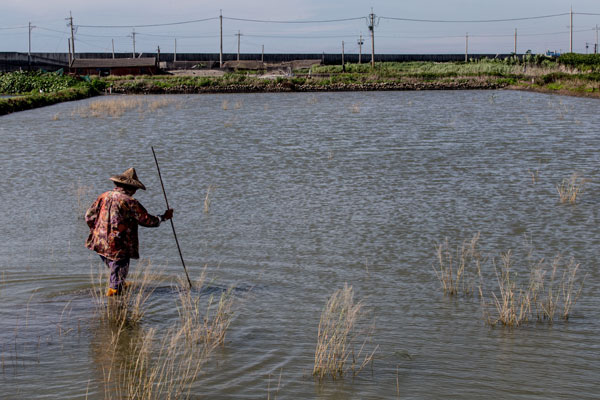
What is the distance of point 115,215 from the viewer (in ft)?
23.4

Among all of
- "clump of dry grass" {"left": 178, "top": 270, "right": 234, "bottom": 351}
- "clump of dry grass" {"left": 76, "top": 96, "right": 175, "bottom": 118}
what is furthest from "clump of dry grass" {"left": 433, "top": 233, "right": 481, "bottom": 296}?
"clump of dry grass" {"left": 76, "top": 96, "right": 175, "bottom": 118}

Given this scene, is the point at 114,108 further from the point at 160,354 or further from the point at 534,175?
the point at 160,354

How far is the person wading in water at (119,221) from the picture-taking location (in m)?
7.14

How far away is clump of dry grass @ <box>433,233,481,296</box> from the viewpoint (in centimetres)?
805

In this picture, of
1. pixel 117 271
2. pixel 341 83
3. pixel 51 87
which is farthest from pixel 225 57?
pixel 117 271

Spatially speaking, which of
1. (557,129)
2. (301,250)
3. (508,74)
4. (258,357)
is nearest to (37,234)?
(301,250)

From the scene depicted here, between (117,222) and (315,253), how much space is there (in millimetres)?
3282

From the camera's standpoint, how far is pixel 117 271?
7398mm

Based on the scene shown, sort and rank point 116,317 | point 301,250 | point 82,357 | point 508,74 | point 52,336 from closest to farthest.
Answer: point 82,357
point 52,336
point 116,317
point 301,250
point 508,74

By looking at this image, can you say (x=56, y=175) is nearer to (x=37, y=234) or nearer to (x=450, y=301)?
(x=37, y=234)

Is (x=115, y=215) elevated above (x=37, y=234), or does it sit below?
above

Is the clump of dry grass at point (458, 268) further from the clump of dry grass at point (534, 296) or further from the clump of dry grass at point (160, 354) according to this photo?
the clump of dry grass at point (160, 354)

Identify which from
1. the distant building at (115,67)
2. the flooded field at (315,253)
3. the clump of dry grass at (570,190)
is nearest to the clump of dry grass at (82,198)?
the flooded field at (315,253)

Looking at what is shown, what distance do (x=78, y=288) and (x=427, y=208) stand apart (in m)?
6.35
